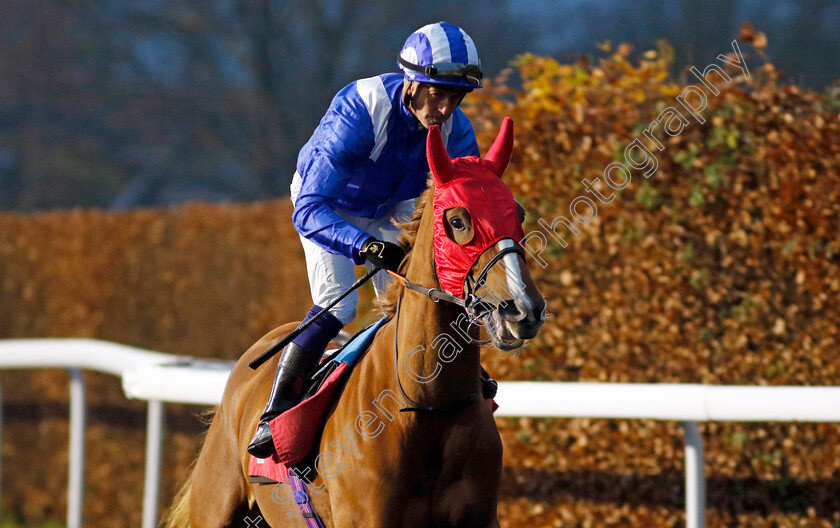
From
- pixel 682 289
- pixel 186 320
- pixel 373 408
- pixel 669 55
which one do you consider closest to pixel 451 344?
pixel 373 408

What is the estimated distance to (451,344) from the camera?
9.66 ft

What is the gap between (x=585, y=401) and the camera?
13.9 feet

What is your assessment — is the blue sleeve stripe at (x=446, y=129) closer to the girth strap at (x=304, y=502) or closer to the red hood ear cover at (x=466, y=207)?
the red hood ear cover at (x=466, y=207)

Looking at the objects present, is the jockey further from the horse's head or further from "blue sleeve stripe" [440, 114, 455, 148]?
the horse's head

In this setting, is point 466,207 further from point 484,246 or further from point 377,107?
point 377,107

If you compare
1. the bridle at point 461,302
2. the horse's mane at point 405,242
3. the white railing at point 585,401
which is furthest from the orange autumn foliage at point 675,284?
the bridle at point 461,302

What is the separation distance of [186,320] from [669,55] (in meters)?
4.83

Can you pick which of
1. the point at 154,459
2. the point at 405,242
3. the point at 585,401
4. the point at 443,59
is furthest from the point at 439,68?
the point at 154,459

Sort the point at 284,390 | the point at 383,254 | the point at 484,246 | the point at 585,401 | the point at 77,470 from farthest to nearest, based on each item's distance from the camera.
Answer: the point at 77,470, the point at 585,401, the point at 284,390, the point at 383,254, the point at 484,246

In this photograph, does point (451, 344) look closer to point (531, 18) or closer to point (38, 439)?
point (38, 439)

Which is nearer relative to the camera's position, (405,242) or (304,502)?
(405,242)

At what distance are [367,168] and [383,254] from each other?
0.56 meters

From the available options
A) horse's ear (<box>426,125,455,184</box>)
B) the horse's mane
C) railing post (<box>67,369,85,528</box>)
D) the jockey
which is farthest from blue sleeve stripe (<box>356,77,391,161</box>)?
railing post (<box>67,369,85,528</box>)

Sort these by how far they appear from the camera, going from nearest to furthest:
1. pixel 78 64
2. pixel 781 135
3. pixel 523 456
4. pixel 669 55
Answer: pixel 781 135, pixel 523 456, pixel 669 55, pixel 78 64
